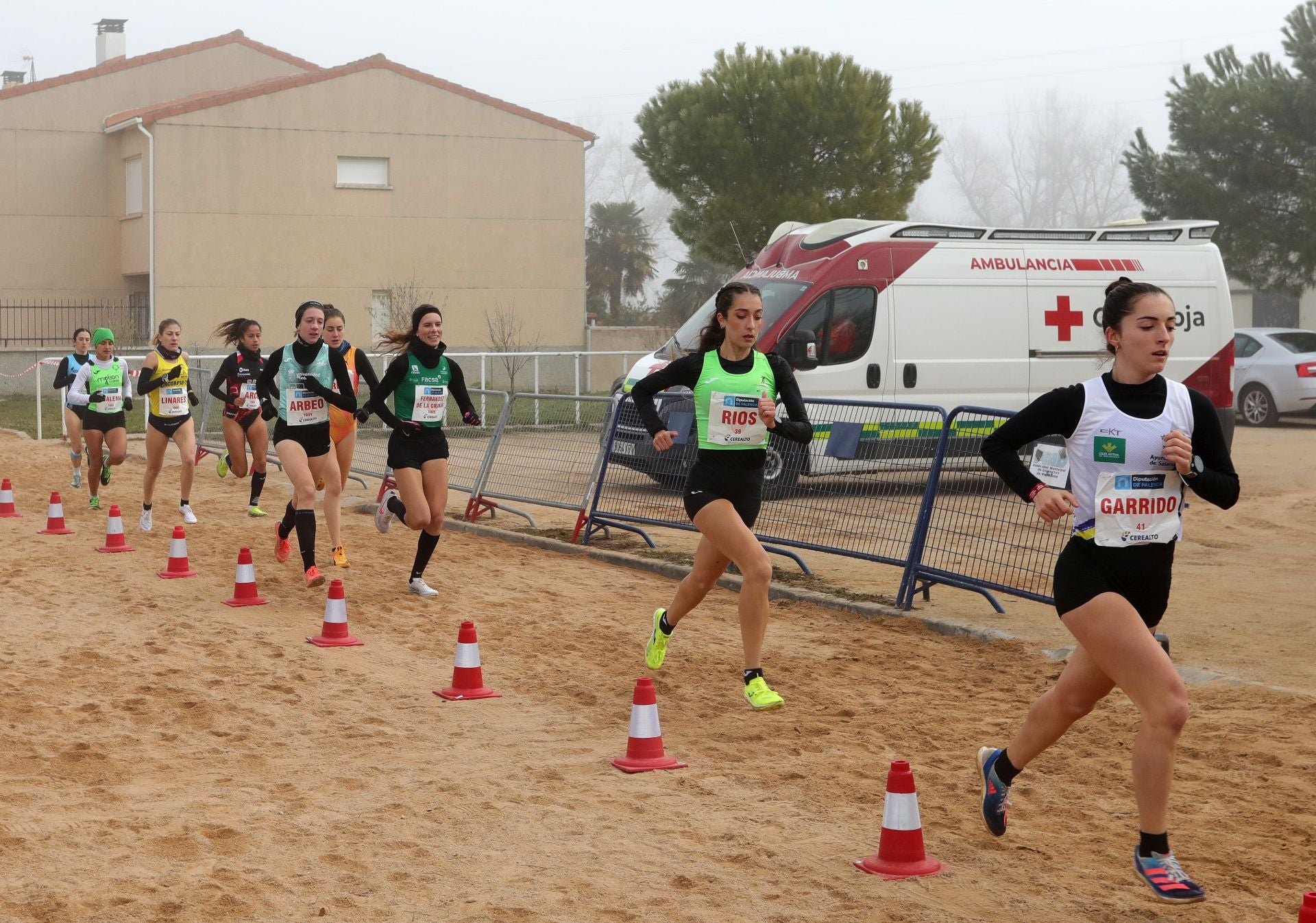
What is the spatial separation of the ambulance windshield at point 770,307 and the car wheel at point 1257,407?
1336 centimetres

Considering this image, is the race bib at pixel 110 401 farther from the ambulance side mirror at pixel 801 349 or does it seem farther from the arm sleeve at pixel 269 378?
the ambulance side mirror at pixel 801 349

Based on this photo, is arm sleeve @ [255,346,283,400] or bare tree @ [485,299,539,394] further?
bare tree @ [485,299,539,394]

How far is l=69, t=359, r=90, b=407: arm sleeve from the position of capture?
51.2ft

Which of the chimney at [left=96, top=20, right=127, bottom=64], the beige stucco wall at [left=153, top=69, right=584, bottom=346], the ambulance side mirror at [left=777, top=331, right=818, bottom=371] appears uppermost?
the chimney at [left=96, top=20, right=127, bottom=64]

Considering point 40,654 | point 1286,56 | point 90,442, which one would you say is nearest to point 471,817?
point 40,654

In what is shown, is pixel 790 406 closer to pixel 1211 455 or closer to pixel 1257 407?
pixel 1211 455

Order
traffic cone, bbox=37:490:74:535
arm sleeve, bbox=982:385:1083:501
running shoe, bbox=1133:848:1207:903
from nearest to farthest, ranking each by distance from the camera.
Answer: running shoe, bbox=1133:848:1207:903, arm sleeve, bbox=982:385:1083:501, traffic cone, bbox=37:490:74:535

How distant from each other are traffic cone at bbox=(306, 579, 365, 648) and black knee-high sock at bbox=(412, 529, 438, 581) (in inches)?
63.4

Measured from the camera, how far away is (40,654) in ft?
27.3

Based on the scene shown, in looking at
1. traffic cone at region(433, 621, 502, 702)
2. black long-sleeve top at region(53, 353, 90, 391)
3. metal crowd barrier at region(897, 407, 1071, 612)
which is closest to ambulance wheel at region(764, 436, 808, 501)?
metal crowd barrier at region(897, 407, 1071, 612)

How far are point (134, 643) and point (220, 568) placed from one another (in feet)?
9.63

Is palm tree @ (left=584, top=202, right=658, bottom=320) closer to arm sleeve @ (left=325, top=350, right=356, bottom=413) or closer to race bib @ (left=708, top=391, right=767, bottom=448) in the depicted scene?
arm sleeve @ (left=325, top=350, right=356, bottom=413)

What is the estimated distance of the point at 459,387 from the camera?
10.6 metres

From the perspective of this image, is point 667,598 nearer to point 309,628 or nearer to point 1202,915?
point 309,628
